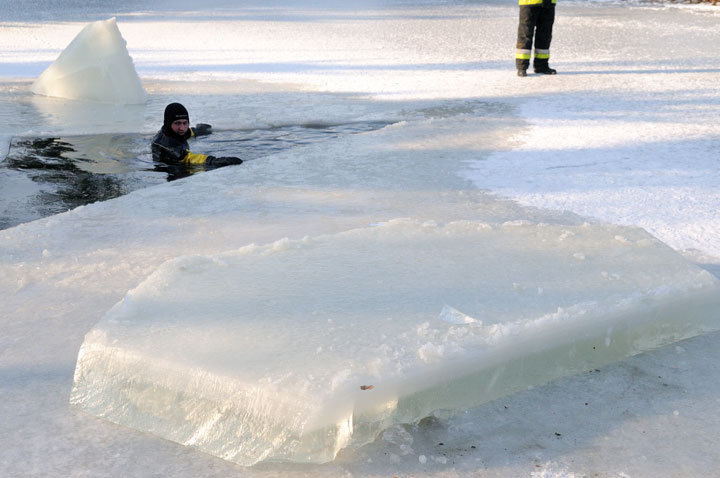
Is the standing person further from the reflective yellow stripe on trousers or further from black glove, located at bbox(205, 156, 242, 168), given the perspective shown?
black glove, located at bbox(205, 156, 242, 168)

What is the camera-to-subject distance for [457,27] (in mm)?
12766

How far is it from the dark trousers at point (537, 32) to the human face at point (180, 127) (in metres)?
3.78

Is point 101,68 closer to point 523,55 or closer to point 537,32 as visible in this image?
point 523,55

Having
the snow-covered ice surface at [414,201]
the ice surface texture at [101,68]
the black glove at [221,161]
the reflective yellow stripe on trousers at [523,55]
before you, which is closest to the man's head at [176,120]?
the black glove at [221,161]

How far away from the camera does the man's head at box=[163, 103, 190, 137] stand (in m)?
4.72

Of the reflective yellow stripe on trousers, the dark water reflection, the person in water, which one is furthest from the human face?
the reflective yellow stripe on trousers

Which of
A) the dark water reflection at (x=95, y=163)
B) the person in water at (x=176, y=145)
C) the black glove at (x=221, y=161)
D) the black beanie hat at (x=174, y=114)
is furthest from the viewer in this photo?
the black beanie hat at (x=174, y=114)

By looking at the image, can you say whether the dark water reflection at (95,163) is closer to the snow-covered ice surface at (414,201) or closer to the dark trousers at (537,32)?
the snow-covered ice surface at (414,201)

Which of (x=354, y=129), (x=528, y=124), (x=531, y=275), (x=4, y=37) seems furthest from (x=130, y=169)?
(x=4, y=37)

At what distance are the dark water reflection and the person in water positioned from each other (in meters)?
0.07

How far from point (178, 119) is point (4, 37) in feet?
30.0

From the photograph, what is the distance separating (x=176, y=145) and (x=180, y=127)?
0.54ft

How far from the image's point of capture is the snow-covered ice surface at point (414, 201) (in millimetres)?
1634

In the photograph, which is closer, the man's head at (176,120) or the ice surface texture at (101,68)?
the man's head at (176,120)
